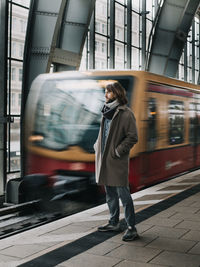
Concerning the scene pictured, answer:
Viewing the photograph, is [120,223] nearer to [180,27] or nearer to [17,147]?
[17,147]

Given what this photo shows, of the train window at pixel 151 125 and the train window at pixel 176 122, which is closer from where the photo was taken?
the train window at pixel 151 125

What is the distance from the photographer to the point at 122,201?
4309mm

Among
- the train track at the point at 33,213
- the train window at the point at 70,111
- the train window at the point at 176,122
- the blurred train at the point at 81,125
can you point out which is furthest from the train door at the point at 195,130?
the train track at the point at 33,213

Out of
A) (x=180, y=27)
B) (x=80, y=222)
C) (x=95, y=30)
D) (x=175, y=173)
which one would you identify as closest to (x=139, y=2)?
(x=180, y=27)

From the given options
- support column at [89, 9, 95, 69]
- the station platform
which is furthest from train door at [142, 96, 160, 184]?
support column at [89, 9, 95, 69]

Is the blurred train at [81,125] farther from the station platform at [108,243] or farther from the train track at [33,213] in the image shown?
the station platform at [108,243]

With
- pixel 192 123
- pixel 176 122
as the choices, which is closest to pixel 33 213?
pixel 176 122

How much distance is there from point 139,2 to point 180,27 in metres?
2.26

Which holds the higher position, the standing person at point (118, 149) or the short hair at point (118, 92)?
the short hair at point (118, 92)

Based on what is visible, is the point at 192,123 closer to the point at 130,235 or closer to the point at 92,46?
the point at 130,235

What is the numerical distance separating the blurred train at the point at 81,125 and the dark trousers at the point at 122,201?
2637 millimetres

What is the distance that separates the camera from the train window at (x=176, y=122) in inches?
344

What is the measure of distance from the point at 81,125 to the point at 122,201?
130 inches

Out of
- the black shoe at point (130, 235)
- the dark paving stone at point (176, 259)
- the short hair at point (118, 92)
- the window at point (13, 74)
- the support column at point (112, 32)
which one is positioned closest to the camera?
the dark paving stone at point (176, 259)
